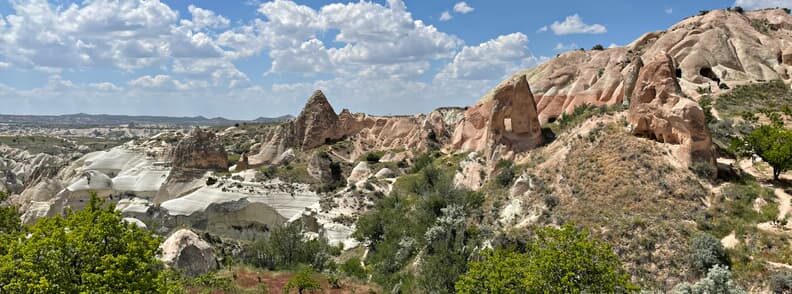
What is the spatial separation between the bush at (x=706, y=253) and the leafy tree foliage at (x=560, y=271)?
7.77m

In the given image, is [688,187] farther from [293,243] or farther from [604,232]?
[293,243]

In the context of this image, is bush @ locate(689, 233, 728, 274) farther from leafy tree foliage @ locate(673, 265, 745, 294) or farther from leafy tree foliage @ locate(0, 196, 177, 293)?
leafy tree foliage @ locate(0, 196, 177, 293)

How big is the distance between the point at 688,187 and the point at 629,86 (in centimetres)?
1550

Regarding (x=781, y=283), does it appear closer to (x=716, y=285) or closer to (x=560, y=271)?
(x=716, y=285)

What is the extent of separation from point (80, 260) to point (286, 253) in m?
18.4

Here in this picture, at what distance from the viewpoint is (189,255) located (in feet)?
89.4

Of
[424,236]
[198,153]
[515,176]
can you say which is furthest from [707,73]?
[198,153]

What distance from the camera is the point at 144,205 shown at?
158 ft

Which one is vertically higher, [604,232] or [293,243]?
[604,232]

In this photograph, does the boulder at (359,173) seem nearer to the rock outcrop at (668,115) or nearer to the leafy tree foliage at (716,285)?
the rock outcrop at (668,115)

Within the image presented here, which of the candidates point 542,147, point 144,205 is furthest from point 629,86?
point 144,205

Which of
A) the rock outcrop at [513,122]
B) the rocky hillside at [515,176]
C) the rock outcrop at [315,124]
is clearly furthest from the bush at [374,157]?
the rock outcrop at [513,122]

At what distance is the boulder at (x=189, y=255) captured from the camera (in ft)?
87.8

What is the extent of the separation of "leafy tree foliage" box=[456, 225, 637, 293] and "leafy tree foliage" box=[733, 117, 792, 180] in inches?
665
